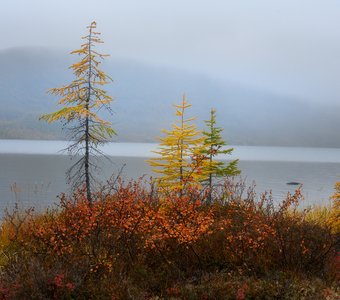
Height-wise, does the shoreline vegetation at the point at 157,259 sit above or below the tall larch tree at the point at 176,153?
below

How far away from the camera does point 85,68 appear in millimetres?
15312

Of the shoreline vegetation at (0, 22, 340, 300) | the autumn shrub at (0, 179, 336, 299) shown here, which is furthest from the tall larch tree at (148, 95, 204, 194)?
the autumn shrub at (0, 179, 336, 299)

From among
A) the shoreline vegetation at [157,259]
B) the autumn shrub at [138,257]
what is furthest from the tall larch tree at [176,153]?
the autumn shrub at [138,257]

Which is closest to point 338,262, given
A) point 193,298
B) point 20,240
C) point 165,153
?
point 193,298

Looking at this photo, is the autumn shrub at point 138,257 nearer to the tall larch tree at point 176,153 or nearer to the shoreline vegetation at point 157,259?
the shoreline vegetation at point 157,259

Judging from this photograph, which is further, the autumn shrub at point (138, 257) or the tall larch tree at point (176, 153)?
the tall larch tree at point (176, 153)

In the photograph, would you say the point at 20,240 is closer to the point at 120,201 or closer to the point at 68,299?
the point at 120,201

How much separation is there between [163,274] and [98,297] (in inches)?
71.1

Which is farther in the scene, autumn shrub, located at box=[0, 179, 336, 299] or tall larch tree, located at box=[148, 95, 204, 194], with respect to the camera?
tall larch tree, located at box=[148, 95, 204, 194]

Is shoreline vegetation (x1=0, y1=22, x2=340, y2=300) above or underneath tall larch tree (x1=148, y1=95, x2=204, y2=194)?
underneath

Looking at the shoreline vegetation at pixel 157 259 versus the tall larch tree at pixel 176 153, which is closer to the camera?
the shoreline vegetation at pixel 157 259

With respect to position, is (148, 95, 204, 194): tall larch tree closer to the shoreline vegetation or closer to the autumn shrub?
the shoreline vegetation

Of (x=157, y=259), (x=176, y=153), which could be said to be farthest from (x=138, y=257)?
(x=176, y=153)

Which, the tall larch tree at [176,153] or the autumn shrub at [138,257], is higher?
the tall larch tree at [176,153]
